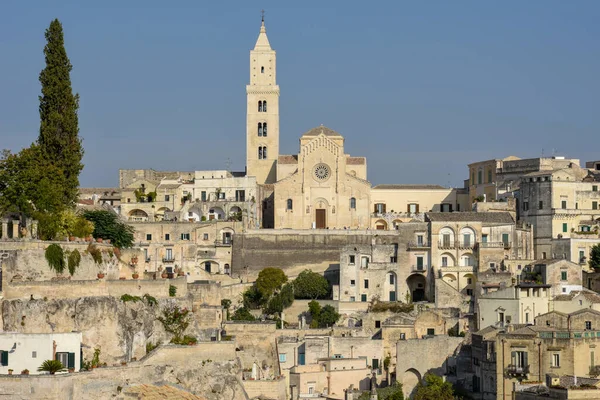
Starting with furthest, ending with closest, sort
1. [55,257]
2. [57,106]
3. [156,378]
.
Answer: [57,106] < [55,257] < [156,378]

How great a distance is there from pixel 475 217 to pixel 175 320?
69.9ft

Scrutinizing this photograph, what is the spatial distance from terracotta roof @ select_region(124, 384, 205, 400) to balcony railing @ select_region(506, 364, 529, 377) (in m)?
12.1

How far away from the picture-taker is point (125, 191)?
311 feet

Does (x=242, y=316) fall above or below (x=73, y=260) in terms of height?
below

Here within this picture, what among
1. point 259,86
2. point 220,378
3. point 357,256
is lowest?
point 220,378

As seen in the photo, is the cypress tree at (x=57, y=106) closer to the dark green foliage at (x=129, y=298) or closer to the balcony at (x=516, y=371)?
the dark green foliage at (x=129, y=298)

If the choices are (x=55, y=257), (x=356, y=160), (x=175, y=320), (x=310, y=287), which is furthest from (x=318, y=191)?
(x=55, y=257)

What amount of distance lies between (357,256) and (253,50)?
2264cm

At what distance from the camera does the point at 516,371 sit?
191ft

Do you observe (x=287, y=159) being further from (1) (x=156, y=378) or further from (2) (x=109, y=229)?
(1) (x=156, y=378)

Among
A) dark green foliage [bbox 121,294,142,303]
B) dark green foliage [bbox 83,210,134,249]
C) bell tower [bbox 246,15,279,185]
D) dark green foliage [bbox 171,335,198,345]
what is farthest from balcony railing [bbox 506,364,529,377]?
bell tower [bbox 246,15,279,185]

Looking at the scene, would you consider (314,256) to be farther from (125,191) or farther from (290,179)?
(125,191)

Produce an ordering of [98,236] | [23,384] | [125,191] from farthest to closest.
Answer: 1. [125,191]
2. [98,236]
3. [23,384]

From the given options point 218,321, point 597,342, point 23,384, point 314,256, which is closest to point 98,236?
point 218,321
